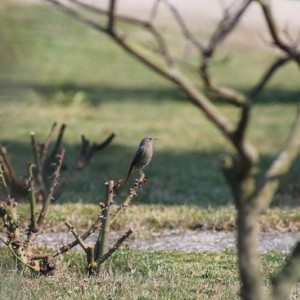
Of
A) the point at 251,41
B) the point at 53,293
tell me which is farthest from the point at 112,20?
the point at 251,41

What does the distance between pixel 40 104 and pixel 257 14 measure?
1710cm

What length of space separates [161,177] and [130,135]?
4.55 metres

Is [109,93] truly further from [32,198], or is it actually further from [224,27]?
[224,27]

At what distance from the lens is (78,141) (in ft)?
53.8

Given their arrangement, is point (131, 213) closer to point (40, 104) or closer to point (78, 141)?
point (78, 141)

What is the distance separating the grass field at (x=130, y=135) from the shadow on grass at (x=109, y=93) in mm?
30

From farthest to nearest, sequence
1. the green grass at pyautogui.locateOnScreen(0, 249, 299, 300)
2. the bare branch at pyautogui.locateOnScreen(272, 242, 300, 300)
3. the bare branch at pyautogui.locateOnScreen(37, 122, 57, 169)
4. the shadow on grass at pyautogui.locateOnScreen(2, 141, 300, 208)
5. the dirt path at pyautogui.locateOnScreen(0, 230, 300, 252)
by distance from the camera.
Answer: the shadow on grass at pyautogui.locateOnScreen(2, 141, 300, 208) → the bare branch at pyautogui.locateOnScreen(37, 122, 57, 169) → the dirt path at pyautogui.locateOnScreen(0, 230, 300, 252) → the green grass at pyautogui.locateOnScreen(0, 249, 299, 300) → the bare branch at pyautogui.locateOnScreen(272, 242, 300, 300)

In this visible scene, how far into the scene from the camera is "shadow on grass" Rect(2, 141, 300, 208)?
36.2 feet

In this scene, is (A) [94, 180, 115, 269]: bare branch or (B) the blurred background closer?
(A) [94, 180, 115, 269]: bare branch

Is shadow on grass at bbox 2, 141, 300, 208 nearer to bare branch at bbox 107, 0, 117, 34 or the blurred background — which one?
the blurred background

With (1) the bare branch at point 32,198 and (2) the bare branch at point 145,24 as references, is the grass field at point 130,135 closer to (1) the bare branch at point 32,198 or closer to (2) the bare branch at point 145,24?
(1) the bare branch at point 32,198

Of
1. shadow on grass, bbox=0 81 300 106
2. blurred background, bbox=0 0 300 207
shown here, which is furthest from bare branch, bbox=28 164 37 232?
shadow on grass, bbox=0 81 300 106

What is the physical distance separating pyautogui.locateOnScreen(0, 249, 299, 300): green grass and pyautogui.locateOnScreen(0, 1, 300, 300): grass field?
1 cm

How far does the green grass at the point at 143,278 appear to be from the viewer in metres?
5.89
